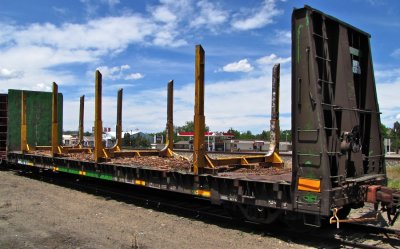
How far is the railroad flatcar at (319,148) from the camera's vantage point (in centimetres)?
673

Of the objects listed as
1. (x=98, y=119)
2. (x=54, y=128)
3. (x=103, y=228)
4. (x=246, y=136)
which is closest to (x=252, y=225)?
(x=103, y=228)

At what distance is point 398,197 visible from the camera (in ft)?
22.6

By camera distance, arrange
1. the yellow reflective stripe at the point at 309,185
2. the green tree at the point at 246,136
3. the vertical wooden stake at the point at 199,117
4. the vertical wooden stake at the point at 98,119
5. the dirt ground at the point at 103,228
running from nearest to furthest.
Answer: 1. the yellow reflective stripe at the point at 309,185
2. the dirt ground at the point at 103,228
3. the vertical wooden stake at the point at 199,117
4. the vertical wooden stake at the point at 98,119
5. the green tree at the point at 246,136

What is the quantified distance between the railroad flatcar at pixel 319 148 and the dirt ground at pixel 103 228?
70 cm

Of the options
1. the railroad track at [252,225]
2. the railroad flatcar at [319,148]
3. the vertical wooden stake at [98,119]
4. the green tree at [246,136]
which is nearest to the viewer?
the railroad flatcar at [319,148]

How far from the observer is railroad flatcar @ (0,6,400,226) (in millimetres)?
6734

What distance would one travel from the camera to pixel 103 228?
8242 millimetres

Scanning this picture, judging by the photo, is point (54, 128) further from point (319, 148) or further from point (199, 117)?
point (319, 148)

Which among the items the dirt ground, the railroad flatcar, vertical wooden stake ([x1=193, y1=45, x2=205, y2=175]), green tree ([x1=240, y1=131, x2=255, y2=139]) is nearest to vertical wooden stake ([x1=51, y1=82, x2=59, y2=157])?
the dirt ground

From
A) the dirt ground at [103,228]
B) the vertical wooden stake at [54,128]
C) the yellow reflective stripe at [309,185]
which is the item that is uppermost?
the vertical wooden stake at [54,128]

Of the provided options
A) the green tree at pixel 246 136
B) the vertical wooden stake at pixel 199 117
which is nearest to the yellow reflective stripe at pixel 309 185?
the vertical wooden stake at pixel 199 117

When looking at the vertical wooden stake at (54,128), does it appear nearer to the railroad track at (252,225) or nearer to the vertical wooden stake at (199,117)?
the railroad track at (252,225)

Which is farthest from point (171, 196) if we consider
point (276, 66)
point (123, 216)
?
point (276, 66)

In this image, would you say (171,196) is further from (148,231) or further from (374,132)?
(374,132)
